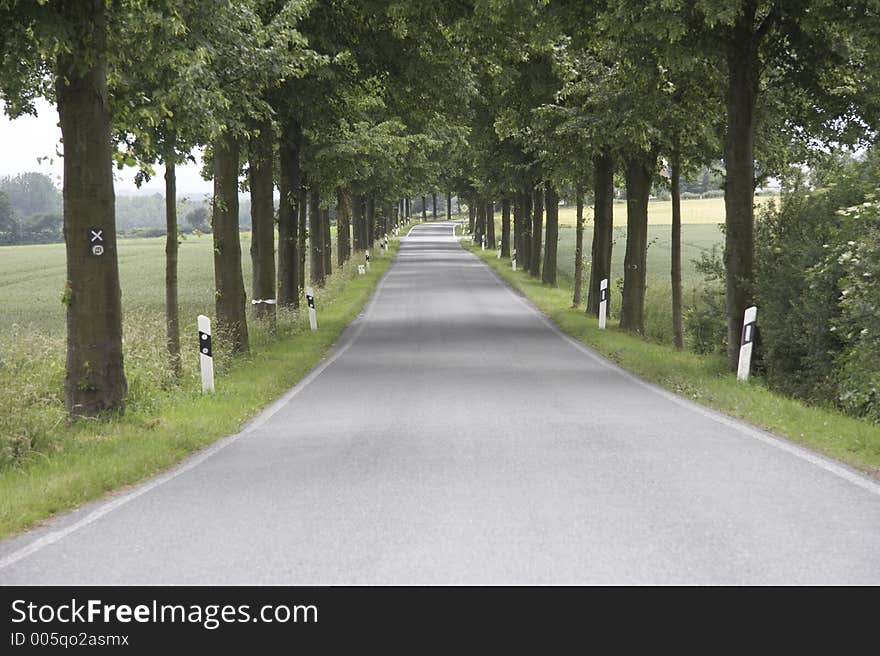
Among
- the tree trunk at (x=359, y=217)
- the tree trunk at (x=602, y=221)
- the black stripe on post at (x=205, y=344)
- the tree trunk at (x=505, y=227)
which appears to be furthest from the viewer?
the tree trunk at (x=505, y=227)

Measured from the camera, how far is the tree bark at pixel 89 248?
10820 millimetres

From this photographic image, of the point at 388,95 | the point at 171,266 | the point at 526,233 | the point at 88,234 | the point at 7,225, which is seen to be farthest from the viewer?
the point at 7,225

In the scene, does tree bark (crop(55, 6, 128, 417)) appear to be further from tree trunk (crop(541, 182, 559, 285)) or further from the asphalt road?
tree trunk (crop(541, 182, 559, 285))

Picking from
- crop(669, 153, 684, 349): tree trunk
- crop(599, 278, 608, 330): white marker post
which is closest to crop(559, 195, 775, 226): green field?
crop(669, 153, 684, 349): tree trunk

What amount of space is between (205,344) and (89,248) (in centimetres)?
283

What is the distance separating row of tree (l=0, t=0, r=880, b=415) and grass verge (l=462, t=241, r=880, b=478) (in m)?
1.33

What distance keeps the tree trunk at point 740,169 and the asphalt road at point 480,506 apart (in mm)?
3681

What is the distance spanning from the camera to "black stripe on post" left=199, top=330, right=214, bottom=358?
13.5 m

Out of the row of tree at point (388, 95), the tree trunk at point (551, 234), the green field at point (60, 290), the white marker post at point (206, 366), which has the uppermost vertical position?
the row of tree at point (388, 95)

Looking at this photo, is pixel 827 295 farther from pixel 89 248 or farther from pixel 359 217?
pixel 359 217

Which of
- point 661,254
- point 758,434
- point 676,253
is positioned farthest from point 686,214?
point 758,434

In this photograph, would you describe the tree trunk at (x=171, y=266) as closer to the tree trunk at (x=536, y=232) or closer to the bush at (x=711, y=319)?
the bush at (x=711, y=319)

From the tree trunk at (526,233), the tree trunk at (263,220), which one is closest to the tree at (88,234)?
the tree trunk at (263,220)

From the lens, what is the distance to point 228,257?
18422 mm
